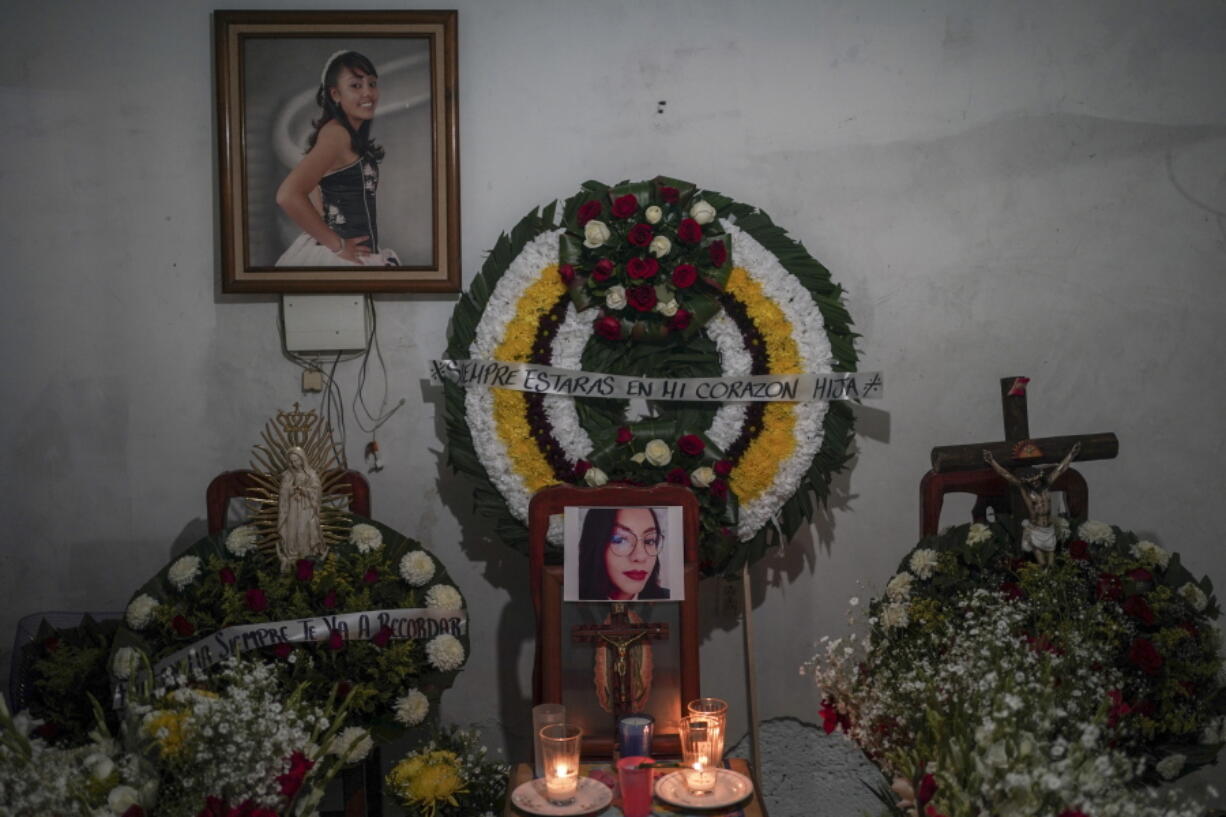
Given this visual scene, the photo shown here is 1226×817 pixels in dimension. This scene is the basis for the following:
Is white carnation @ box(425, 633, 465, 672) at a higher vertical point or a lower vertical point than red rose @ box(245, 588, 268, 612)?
lower

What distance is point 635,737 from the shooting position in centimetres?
269

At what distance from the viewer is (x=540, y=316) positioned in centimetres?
325

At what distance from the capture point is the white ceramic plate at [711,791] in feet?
8.27

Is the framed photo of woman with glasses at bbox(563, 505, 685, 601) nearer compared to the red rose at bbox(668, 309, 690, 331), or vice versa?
the framed photo of woman with glasses at bbox(563, 505, 685, 601)

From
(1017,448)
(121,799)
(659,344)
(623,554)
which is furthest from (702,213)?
(121,799)

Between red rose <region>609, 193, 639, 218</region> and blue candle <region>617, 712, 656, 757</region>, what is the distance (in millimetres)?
1473

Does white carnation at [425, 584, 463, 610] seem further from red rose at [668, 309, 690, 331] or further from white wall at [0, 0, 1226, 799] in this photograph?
red rose at [668, 309, 690, 331]

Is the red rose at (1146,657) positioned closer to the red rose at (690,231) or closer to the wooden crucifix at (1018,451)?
the wooden crucifix at (1018,451)

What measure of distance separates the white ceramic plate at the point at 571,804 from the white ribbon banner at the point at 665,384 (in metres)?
1.18

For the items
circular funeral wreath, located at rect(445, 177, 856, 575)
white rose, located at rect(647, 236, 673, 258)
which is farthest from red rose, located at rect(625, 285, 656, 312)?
white rose, located at rect(647, 236, 673, 258)

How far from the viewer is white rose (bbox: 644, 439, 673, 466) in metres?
3.15

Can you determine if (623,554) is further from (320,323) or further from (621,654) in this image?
(320,323)

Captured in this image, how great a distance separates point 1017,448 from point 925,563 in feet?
1.48

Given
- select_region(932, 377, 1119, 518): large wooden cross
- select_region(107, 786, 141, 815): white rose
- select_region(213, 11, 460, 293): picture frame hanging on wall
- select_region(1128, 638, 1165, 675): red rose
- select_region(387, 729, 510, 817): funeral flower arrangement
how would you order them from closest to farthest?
select_region(107, 786, 141, 815): white rose, select_region(1128, 638, 1165, 675): red rose, select_region(387, 729, 510, 817): funeral flower arrangement, select_region(932, 377, 1119, 518): large wooden cross, select_region(213, 11, 460, 293): picture frame hanging on wall
